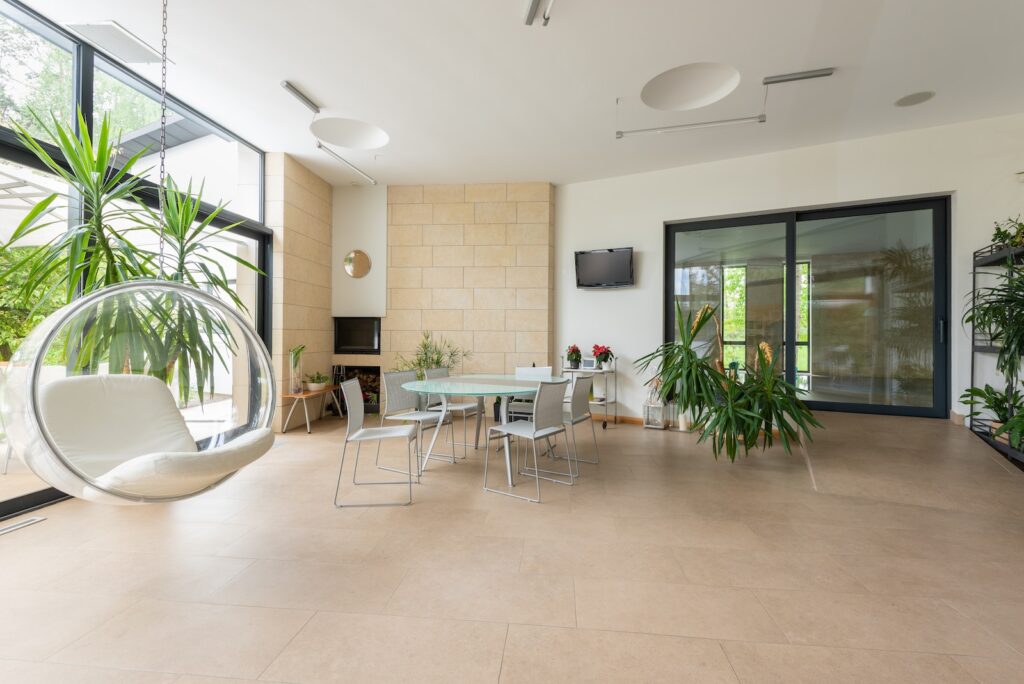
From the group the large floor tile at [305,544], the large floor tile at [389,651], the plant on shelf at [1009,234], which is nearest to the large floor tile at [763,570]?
the large floor tile at [389,651]

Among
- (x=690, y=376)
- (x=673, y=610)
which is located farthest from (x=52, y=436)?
(x=690, y=376)

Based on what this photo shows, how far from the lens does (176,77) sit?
3.62 meters

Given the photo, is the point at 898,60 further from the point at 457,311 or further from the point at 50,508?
the point at 50,508

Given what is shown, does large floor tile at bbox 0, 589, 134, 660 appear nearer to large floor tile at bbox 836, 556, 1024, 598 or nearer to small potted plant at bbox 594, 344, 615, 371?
large floor tile at bbox 836, 556, 1024, 598

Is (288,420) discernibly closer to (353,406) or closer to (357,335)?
(357,335)

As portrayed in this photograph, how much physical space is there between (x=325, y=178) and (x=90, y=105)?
2854mm

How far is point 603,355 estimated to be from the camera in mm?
5527

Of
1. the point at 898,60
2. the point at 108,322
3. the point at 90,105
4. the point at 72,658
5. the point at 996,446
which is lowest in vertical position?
the point at 72,658

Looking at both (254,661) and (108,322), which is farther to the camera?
(108,322)

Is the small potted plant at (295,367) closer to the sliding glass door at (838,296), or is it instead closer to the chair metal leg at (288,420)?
the chair metal leg at (288,420)

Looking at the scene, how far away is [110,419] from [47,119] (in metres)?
2.28

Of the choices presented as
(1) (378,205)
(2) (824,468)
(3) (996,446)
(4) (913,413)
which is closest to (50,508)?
(1) (378,205)

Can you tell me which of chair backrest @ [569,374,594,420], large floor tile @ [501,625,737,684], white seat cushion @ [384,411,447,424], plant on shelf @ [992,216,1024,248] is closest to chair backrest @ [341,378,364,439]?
white seat cushion @ [384,411,447,424]

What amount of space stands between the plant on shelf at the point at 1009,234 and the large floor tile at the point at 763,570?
320 cm
